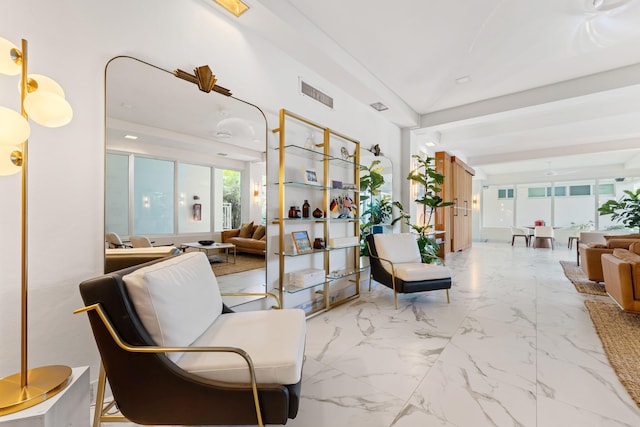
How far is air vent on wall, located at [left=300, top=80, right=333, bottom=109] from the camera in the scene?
331 centimetres

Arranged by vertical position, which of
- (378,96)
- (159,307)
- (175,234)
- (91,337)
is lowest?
(91,337)

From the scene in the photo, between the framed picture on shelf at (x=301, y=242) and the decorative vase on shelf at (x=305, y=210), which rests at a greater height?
the decorative vase on shelf at (x=305, y=210)

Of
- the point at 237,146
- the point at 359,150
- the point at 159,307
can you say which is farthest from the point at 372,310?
the point at 159,307

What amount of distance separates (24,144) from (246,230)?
5.40 feet

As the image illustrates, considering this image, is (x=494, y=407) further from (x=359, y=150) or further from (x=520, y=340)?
(x=359, y=150)

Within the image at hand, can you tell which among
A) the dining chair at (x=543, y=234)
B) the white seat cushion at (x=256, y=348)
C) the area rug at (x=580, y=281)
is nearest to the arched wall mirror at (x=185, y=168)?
the white seat cushion at (x=256, y=348)

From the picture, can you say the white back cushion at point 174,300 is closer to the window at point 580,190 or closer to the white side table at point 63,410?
the white side table at point 63,410

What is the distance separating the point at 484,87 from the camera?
4.26 meters

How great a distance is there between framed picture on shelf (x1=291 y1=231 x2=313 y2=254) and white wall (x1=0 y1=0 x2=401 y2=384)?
5.57ft

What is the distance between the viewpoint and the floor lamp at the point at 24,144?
109cm

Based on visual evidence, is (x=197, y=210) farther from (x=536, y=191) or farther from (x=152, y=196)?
(x=536, y=191)

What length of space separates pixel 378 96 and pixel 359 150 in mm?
841

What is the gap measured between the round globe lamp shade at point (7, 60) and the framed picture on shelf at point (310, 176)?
89.8 inches

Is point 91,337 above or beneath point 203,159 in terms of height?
beneath
